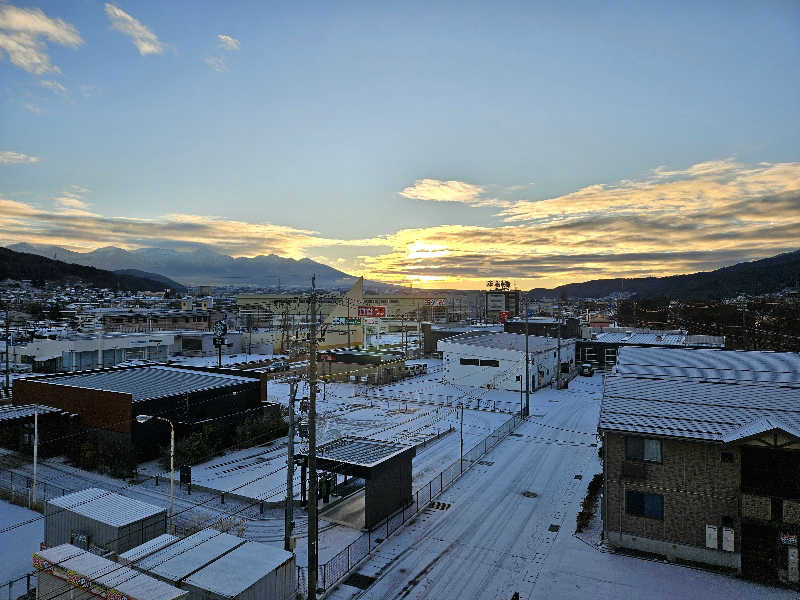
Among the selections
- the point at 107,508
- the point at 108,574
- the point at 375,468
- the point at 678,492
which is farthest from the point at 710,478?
the point at 107,508

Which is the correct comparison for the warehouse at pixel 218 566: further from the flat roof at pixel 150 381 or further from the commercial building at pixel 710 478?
the flat roof at pixel 150 381

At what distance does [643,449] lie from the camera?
1664 cm

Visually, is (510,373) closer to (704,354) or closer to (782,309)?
(704,354)

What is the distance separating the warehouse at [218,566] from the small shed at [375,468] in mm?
5341

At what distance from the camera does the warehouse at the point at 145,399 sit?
2622cm

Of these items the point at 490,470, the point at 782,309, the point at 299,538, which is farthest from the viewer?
the point at 782,309

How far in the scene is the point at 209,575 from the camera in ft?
38.6

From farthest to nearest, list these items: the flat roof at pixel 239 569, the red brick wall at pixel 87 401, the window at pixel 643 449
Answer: the red brick wall at pixel 87 401 < the window at pixel 643 449 < the flat roof at pixel 239 569

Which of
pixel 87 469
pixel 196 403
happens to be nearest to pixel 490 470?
pixel 196 403

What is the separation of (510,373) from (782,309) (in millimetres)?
59968

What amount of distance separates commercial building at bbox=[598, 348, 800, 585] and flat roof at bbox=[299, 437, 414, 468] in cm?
840

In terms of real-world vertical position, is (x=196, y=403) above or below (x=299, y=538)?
above

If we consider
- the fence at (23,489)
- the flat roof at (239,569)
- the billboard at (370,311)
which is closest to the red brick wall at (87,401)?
the fence at (23,489)

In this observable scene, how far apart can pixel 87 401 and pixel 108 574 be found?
19.6 metres
